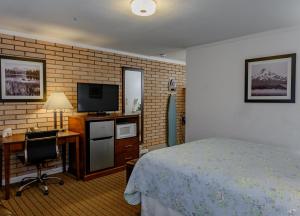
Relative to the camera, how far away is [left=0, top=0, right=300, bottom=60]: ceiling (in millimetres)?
2223

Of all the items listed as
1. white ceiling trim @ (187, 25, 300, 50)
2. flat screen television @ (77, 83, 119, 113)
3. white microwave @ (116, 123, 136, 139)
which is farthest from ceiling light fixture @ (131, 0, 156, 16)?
white microwave @ (116, 123, 136, 139)

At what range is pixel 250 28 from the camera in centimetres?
293

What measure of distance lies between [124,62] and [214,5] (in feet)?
8.38

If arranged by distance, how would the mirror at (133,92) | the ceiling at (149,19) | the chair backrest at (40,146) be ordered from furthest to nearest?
1. the mirror at (133,92)
2. the chair backrest at (40,146)
3. the ceiling at (149,19)

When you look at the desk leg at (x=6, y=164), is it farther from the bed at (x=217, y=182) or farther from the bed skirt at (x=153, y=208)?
the bed skirt at (x=153, y=208)

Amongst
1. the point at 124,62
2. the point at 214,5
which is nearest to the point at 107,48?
the point at 124,62

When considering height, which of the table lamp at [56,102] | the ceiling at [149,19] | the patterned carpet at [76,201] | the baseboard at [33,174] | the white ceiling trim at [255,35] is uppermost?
the ceiling at [149,19]

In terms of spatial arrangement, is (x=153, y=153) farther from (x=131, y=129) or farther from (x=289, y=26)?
(x=289, y=26)

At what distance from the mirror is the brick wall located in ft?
0.37

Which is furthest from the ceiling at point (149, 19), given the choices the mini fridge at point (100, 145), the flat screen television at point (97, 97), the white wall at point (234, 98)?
the mini fridge at point (100, 145)

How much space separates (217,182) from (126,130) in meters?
2.46

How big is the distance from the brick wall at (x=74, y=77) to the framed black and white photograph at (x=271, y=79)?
2.26 m

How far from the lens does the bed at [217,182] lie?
4.72 ft

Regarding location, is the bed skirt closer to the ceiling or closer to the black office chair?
the black office chair
